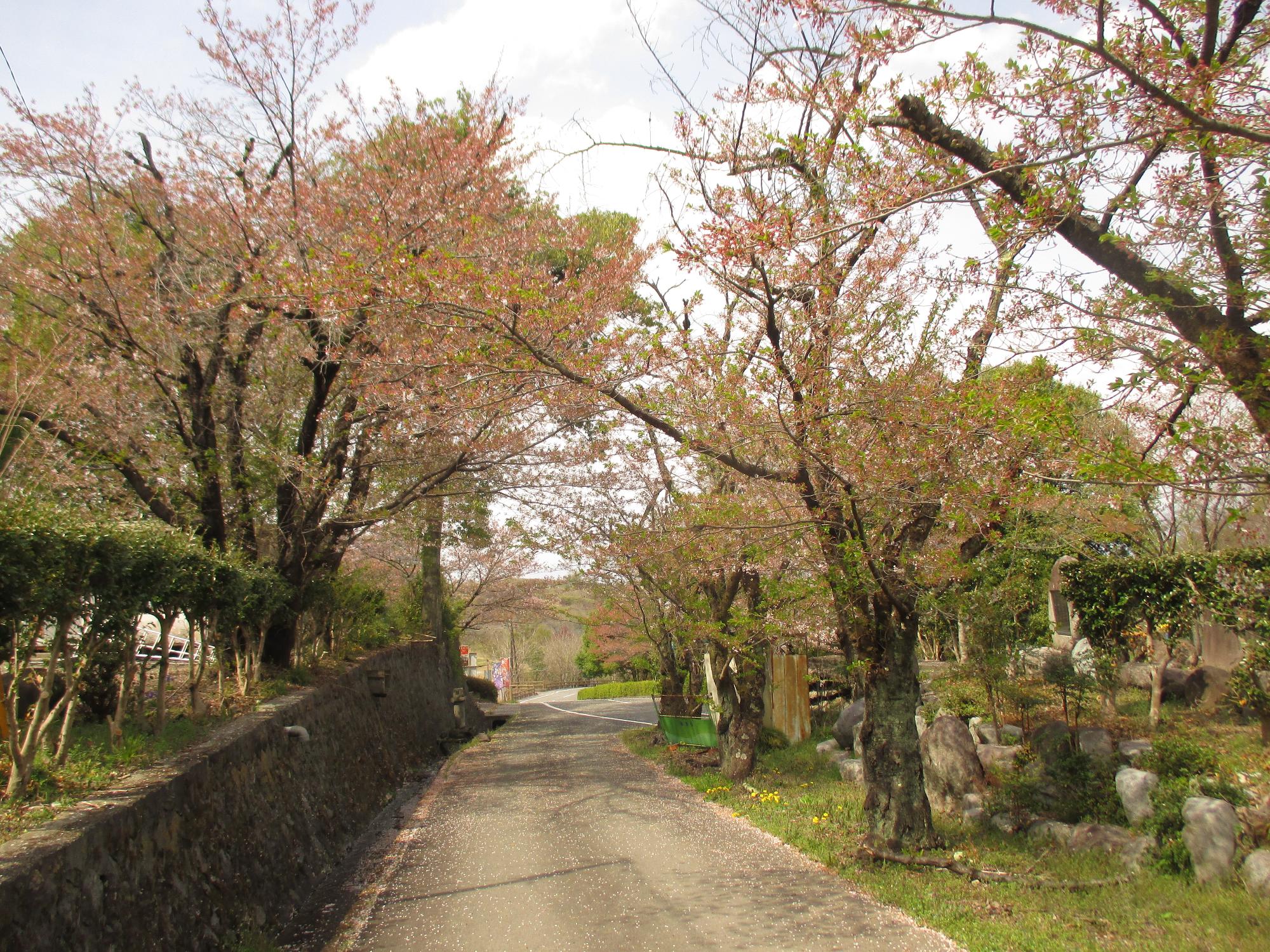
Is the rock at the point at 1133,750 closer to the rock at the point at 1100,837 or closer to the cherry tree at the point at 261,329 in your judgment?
the rock at the point at 1100,837

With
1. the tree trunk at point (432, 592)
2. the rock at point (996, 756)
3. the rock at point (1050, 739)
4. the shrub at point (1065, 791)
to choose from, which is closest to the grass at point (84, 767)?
the shrub at point (1065, 791)

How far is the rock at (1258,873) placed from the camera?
4.89 meters

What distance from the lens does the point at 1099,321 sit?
4.95 m

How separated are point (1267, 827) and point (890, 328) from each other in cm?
458

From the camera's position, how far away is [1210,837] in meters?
5.39

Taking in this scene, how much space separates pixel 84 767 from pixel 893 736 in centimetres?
625

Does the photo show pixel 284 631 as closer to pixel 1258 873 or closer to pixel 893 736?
pixel 893 736

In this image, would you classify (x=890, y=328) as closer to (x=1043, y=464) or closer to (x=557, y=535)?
(x=1043, y=464)

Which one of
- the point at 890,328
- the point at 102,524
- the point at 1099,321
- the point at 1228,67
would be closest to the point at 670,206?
the point at 890,328

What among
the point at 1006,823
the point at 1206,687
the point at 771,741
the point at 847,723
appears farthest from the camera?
the point at 771,741

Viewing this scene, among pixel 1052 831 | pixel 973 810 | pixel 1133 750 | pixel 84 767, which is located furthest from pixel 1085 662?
pixel 84 767

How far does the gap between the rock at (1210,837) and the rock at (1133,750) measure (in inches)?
51.4

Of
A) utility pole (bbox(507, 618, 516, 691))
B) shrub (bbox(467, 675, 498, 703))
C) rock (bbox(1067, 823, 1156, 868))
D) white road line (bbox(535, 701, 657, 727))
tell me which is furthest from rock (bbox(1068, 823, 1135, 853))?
utility pole (bbox(507, 618, 516, 691))

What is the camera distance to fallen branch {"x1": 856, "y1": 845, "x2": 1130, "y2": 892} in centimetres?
562
